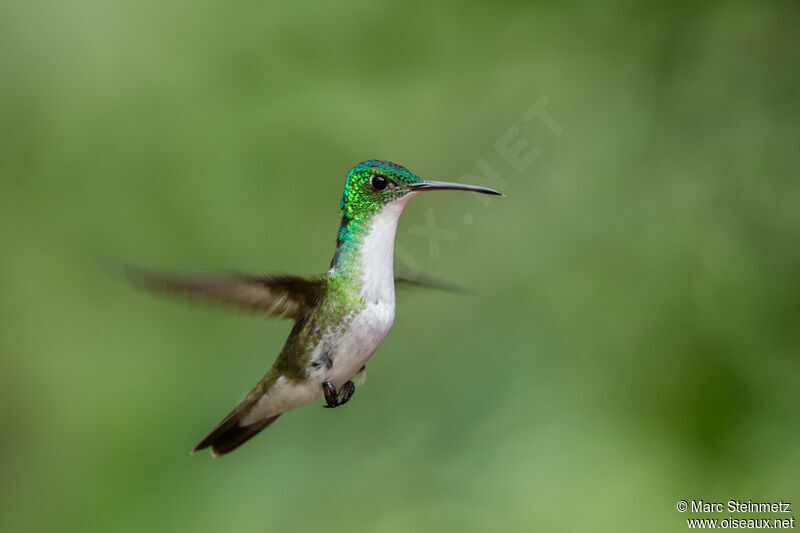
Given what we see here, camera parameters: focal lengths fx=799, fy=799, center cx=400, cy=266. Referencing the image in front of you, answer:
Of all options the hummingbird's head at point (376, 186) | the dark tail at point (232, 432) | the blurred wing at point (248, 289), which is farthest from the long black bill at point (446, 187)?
the dark tail at point (232, 432)

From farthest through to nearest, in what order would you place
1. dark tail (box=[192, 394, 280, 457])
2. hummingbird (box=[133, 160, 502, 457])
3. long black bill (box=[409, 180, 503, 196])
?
1. dark tail (box=[192, 394, 280, 457])
2. hummingbird (box=[133, 160, 502, 457])
3. long black bill (box=[409, 180, 503, 196])

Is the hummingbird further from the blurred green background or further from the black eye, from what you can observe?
the blurred green background

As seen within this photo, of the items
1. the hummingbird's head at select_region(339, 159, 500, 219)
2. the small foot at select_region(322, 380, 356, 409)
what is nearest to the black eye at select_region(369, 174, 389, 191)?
the hummingbird's head at select_region(339, 159, 500, 219)

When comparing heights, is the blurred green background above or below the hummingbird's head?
below

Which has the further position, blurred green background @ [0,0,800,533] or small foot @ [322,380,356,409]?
blurred green background @ [0,0,800,533]

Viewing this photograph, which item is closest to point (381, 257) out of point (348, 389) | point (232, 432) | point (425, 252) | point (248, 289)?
point (248, 289)

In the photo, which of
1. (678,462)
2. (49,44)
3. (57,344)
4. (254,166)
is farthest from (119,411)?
(678,462)

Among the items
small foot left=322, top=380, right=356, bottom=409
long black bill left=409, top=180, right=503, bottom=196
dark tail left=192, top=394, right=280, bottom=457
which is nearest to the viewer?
long black bill left=409, top=180, right=503, bottom=196
